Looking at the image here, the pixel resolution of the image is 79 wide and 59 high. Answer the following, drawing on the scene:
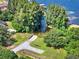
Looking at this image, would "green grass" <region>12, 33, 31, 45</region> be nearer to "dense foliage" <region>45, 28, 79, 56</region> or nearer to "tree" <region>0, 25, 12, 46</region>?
"tree" <region>0, 25, 12, 46</region>

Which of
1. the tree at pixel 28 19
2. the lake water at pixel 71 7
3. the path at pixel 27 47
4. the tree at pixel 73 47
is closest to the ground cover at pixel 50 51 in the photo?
the path at pixel 27 47


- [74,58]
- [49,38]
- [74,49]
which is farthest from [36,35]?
[74,58]

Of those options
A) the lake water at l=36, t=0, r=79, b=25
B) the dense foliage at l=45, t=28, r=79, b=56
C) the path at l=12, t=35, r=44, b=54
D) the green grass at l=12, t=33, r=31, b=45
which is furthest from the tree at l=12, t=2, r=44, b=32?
the lake water at l=36, t=0, r=79, b=25

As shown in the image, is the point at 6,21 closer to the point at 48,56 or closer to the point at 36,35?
the point at 36,35

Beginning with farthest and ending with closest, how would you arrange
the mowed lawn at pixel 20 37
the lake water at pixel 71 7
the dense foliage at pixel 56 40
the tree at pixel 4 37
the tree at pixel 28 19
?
1. the lake water at pixel 71 7
2. the tree at pixel 28 19
3. the mowed lawn at pixel 20 37
4. the tree at pixel 4 37
5. the dense foliage at pixel 56 40

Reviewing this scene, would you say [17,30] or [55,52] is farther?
[17,30]

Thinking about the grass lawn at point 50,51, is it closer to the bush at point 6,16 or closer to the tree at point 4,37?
the tree at point 4,37
